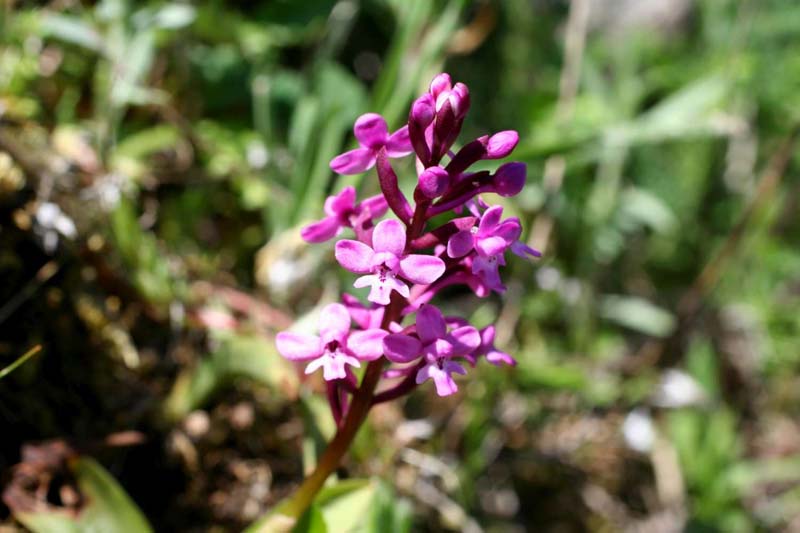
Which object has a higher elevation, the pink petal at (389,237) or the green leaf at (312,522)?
the pink petal at (389,237)

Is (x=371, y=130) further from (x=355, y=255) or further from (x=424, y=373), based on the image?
→ (x=424, y=373)

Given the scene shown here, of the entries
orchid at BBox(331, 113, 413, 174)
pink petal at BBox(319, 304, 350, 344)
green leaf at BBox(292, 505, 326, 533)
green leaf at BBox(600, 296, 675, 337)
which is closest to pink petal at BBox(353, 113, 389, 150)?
orchid at BBox(331, 113, 413, 174)

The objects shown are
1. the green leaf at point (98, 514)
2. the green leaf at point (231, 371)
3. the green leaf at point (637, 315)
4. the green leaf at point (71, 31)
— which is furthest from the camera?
the green leaf at point (637, 315)

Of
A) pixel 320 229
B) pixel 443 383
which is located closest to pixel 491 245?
pixel 443 383

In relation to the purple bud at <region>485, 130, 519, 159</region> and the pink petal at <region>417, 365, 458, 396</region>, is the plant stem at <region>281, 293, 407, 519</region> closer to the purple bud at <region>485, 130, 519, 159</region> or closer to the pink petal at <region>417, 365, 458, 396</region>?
the pink petal at <region>417, 365, 458, 396</region>

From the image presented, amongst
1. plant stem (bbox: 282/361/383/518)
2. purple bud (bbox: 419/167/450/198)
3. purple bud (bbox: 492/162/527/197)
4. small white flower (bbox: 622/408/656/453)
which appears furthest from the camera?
small white flower (bbox: 622/408/656/453)

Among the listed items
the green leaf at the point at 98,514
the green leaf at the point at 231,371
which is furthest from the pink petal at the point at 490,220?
the green leaf at the point at 98,514

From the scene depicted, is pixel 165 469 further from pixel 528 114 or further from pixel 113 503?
pixel 528 114

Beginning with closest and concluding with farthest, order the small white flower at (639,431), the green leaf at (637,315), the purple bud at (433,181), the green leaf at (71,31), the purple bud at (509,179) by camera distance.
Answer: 1. the purple bud at (433,181)
2. the purple bud at (509,179)
3. the green leaf at (71,31)
4. the small white flower at (639,431)
5. the green leaf at (637,315)

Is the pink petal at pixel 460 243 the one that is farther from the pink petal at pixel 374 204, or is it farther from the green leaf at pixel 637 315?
the green leaf at pixel 637 315
